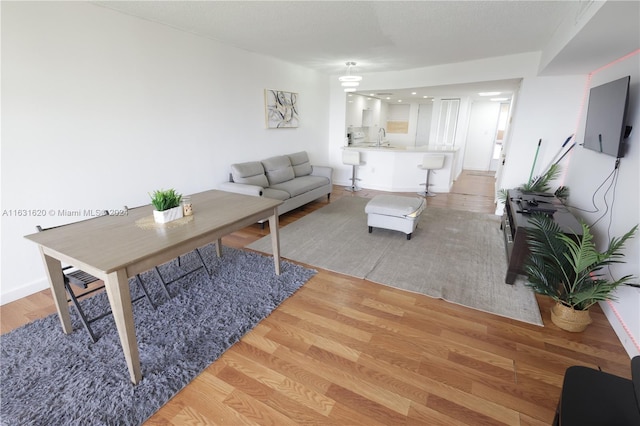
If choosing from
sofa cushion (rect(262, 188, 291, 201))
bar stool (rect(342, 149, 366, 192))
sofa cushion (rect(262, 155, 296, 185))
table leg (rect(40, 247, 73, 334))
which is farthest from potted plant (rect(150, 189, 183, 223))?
bar stool (rect(342, 149, 366, 192))

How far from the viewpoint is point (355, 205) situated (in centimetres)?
545

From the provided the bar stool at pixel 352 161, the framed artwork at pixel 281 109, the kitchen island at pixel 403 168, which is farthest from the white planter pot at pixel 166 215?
the kitchen island at pixel 403 168

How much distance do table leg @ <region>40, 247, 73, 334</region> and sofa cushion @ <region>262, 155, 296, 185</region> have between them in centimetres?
323

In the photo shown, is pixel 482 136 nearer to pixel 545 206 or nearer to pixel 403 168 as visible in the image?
pixel 403 168

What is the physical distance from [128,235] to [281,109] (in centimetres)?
398

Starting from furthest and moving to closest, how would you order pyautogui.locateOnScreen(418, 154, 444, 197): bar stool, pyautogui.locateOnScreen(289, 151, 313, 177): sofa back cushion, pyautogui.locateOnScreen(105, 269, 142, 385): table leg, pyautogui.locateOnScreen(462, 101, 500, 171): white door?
1. pyautogui.locateOnScreen(462, 101, 500, 171): white door
2. pyautogui.locateOnScreen(418, 154, 444, 197): bar stool
3. pyautogui.locateOnScreen(289, 151, 313, 177): sofa back cushion
4. pyautogui.locateOnScreen(105, 269, 142, 385): table leg

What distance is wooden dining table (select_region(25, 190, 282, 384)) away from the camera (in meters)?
1.57

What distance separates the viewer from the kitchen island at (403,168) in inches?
246

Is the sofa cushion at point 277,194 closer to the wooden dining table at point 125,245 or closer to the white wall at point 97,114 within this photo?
the white wall at point 97,114

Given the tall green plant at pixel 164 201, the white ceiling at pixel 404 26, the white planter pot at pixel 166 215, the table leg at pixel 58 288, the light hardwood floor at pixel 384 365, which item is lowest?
the light hardwood floor at pixel 384 365

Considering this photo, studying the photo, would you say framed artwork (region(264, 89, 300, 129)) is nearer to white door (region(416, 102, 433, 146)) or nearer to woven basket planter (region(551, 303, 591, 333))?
woven basket planter (region(551, 303, 591, 333))

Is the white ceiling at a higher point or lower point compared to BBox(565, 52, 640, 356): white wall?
higher

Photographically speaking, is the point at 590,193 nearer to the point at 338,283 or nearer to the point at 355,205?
the point at 338,283

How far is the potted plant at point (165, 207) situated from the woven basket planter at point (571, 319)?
304 cm
